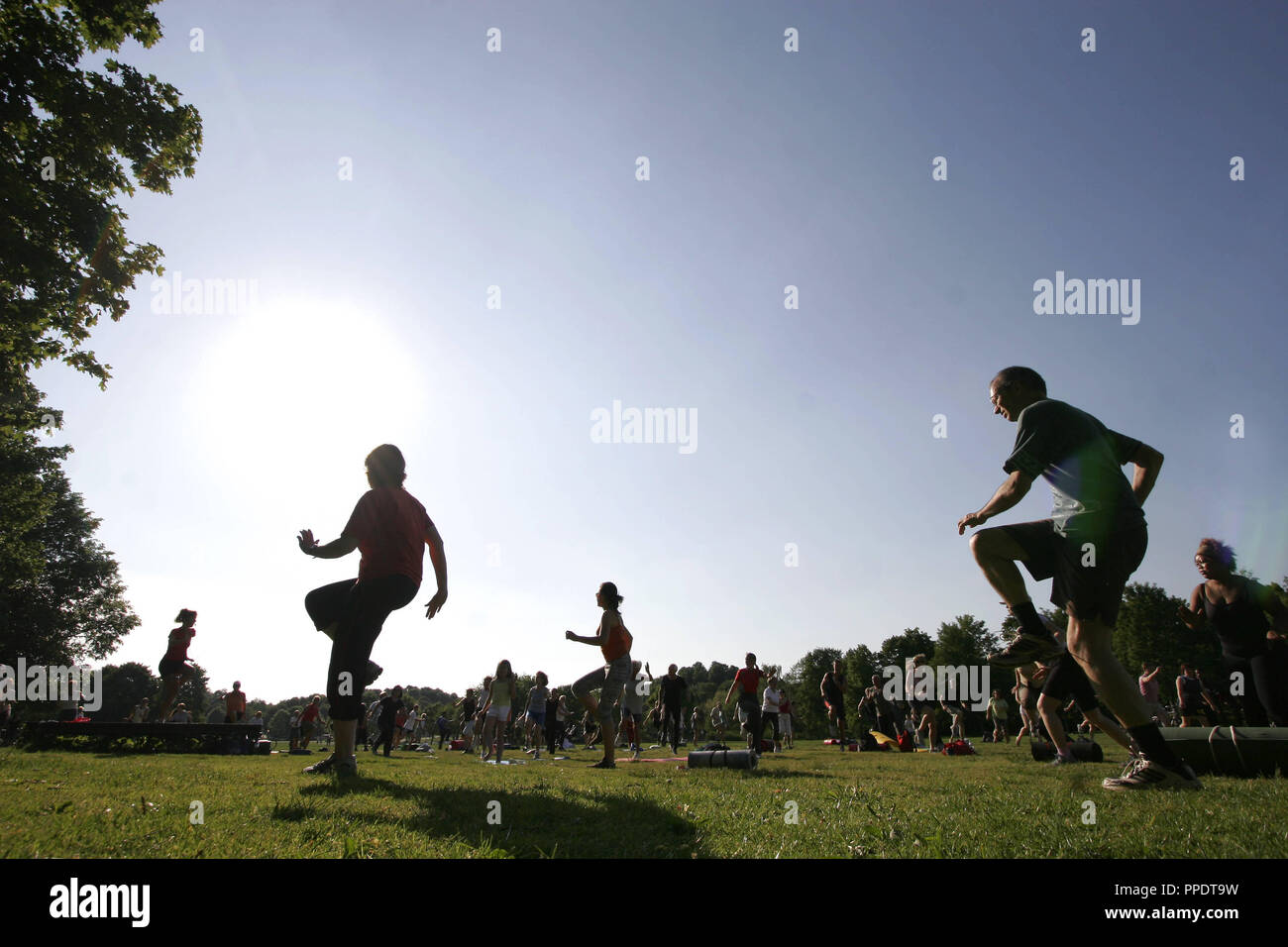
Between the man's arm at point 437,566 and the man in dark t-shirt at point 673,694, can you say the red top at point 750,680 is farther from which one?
the man's arm at point 437,566

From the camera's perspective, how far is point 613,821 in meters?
3.39

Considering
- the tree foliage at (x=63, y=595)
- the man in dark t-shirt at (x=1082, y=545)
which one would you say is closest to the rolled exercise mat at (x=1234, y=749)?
the man in dark t-shirt at (x=1082, y=545)

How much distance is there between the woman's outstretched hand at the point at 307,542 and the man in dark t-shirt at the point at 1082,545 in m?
5.22

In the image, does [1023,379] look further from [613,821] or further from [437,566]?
[437,566]

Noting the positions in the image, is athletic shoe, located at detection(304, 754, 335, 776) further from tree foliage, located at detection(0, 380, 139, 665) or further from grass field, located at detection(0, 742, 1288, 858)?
tree foliage, located at detection(0, 380, 139, 665)

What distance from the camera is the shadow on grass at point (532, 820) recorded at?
2.69m

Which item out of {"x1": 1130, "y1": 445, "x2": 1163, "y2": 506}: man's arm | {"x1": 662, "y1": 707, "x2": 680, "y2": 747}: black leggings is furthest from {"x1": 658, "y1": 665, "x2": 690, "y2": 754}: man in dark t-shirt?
{"x1": 1130, "y1": 445, "x2": 1163, "y2": 506}: man's arm

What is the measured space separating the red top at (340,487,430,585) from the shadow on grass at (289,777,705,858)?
1598 mm
